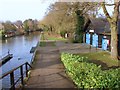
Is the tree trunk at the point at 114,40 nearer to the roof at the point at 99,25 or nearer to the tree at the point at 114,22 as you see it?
the tree at the point at 114,22

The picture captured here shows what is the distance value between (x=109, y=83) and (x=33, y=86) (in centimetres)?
440

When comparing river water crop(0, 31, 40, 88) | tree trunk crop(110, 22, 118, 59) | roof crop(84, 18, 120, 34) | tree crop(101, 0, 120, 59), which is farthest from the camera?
roof crop(84, 18, 120, 34)

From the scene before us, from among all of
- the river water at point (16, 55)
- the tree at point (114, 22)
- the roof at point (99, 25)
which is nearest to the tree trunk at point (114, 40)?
the tree at point (114, 22)

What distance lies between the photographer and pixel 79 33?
41688 mm

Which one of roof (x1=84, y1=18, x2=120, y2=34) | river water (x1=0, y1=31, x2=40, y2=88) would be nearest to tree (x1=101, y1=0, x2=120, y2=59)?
river water (x1=0, y1=31, x2=40, y2=88)

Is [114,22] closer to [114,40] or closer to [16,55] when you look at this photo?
[114,40]

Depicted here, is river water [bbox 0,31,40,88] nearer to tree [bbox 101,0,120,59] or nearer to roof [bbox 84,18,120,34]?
tree [bbox 101,0,120,59]

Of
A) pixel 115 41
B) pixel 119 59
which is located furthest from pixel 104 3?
pixel 119 59

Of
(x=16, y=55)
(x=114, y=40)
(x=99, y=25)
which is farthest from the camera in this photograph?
(x=16, y=55)

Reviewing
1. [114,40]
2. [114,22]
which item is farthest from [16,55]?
[114,22]

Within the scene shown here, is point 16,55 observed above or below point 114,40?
below

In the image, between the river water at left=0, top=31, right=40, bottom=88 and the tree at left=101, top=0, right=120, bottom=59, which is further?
the river water at left=0, top=31, right=40, bottom=88

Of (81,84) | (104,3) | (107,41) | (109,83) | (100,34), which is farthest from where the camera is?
(100,34)

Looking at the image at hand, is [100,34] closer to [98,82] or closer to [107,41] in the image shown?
[107,41]
